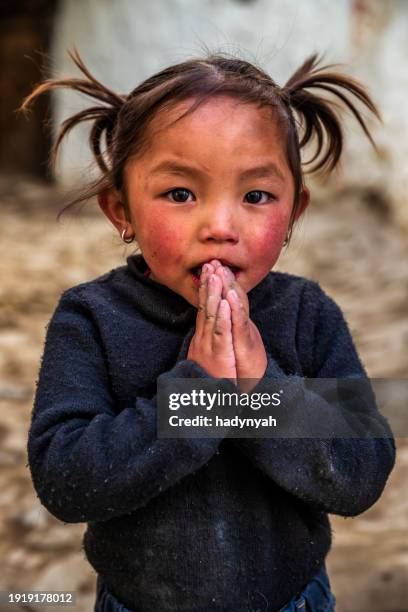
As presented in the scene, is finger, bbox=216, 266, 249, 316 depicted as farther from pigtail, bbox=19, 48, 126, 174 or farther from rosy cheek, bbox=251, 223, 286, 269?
pigtail, bbox=19, 48, 126, 174

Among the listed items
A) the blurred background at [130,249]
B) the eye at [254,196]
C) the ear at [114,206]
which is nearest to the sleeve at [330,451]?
the eye at [254,196]

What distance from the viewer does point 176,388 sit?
1067 millimetres

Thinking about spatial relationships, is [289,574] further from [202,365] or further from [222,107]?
[222,107]

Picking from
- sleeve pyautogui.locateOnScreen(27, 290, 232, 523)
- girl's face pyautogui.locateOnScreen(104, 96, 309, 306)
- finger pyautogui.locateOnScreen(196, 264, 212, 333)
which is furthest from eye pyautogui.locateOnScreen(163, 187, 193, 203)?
sleeve pyautogui.locateOnScreen(27, 290, 232, 523)

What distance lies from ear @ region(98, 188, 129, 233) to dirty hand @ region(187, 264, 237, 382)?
24cm

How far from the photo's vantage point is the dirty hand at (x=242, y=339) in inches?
43.0

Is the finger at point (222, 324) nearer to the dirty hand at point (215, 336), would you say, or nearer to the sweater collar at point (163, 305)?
the dirty hand at point (215, 336)

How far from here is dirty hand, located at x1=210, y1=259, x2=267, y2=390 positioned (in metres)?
1.09

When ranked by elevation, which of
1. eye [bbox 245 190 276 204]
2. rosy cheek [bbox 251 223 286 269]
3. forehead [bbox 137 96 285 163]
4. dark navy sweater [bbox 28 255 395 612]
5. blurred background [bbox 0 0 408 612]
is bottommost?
dark navy sweater [bbox 28 255 395 612]

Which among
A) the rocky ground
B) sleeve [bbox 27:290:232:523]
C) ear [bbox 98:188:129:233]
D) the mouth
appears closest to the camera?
sleeve [bbox 27:290:232:523]

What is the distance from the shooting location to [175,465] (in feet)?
3.39

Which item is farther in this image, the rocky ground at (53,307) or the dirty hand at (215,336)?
the rocky ground at (53,307)

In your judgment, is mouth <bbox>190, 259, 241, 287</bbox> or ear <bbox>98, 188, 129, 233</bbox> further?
ear <bbox>98, 188, 129, 233</bbox>

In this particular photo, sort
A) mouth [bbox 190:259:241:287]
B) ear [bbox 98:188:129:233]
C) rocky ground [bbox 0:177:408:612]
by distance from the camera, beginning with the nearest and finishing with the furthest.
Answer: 1. mouth [bbox 190:259:241:287]
2. ear [bbox 98:188:129:233]
3. rocky ground [bbox 0:177:408:612]
